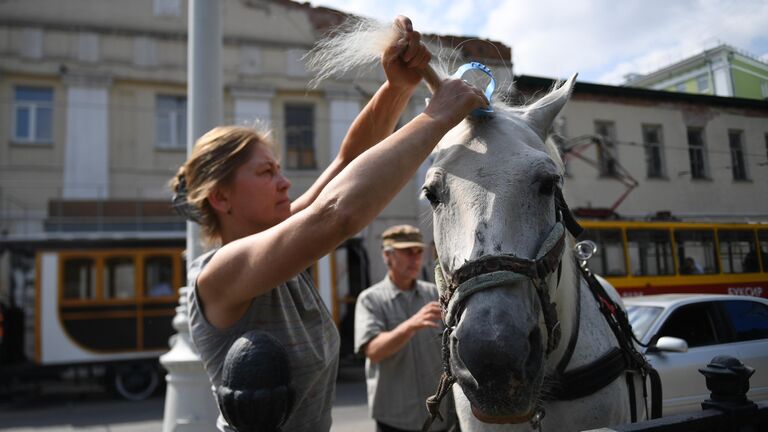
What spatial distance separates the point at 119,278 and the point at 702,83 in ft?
31.8

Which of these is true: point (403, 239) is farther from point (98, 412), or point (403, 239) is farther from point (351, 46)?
point (98, 412)

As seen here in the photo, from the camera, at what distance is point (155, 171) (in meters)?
14.2

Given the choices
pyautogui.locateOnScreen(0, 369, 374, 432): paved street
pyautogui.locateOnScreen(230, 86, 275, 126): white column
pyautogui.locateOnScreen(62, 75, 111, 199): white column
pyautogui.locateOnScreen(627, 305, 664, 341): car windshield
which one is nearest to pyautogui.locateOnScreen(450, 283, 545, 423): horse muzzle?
pyautogui.locateOnScreen(627, 305, 664, 341): car windshield

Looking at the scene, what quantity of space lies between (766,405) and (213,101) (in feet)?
11.3

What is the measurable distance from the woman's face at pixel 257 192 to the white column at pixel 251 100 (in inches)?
530

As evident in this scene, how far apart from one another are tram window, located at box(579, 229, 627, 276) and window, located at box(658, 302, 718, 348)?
32cm

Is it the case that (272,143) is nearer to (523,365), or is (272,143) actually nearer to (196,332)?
(196,332)

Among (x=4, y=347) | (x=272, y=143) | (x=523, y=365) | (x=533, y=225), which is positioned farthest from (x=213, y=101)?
(x=4, y=347)

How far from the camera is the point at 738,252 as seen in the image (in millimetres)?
2232

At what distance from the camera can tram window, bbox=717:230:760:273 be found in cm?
223

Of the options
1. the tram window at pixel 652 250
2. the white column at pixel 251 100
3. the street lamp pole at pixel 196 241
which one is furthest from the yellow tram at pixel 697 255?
the white column at pixel 251 100

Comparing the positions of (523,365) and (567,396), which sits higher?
(523,365)

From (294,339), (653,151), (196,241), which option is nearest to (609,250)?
(653,151)

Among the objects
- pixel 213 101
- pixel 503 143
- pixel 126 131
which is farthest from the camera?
pixel 126 131
